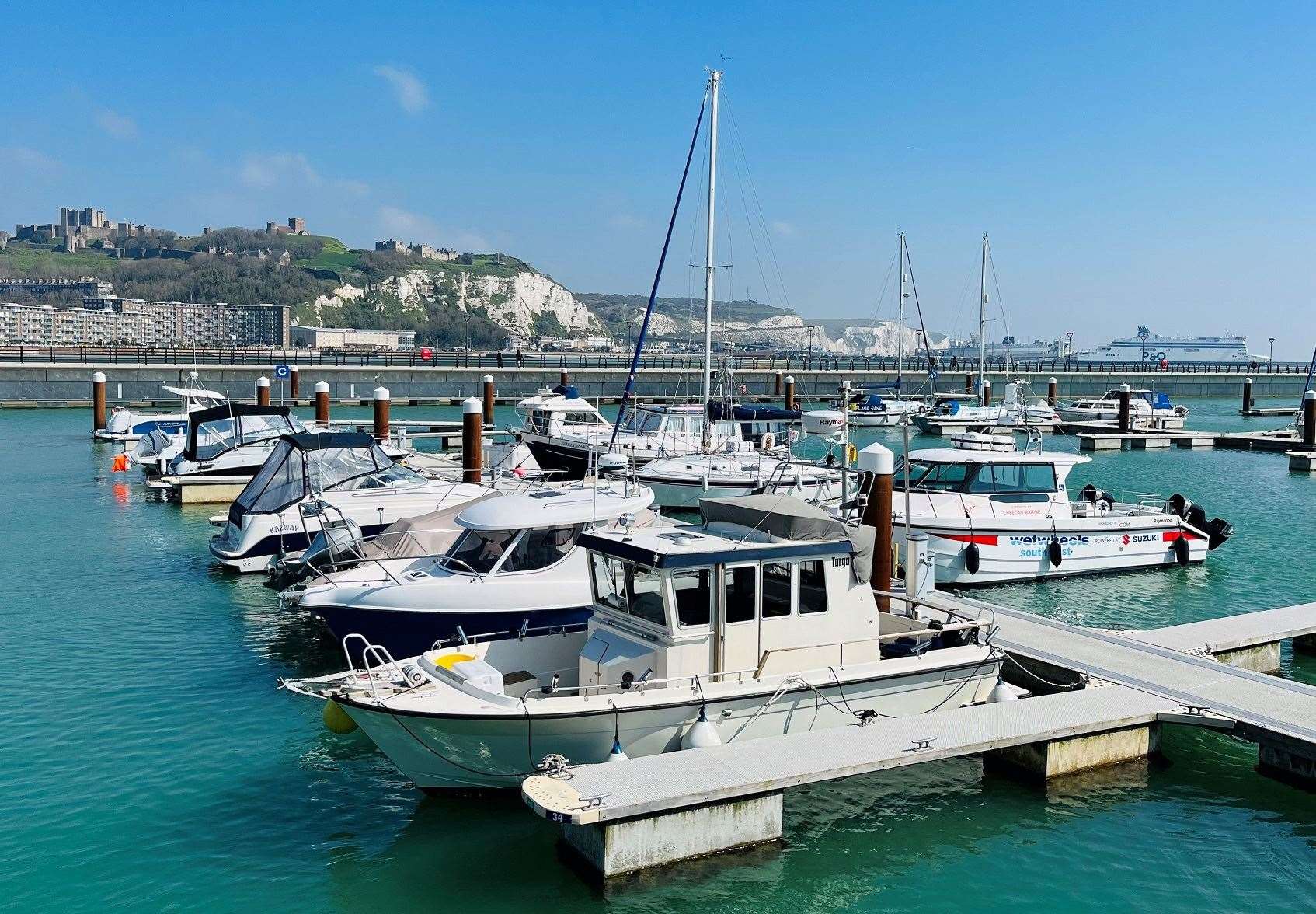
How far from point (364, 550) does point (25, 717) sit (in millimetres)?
5745

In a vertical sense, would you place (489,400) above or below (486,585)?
above

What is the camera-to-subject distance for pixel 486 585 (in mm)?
17000

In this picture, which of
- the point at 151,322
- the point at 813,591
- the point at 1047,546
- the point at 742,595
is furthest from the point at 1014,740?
the point at 151,322

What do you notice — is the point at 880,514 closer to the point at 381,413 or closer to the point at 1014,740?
the point at 1014,740

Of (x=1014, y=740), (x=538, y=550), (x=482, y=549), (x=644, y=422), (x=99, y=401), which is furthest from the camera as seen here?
(x=99, y=401)

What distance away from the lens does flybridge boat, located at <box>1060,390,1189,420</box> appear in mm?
67688

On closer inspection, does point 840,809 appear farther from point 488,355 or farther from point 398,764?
point 488,355

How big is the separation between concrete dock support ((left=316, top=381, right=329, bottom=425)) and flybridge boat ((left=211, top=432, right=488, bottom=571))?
57.6 feet

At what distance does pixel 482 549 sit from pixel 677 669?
5.62 metres

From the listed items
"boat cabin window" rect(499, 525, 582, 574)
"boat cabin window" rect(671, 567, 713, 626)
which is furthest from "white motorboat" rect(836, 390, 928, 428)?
"boat cabin window" rect(671, 567, 713, 626)

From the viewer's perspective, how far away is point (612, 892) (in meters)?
10.9

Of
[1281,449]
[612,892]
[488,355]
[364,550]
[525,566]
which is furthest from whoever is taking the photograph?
[488,355]

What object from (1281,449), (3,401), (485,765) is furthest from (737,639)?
(3,401)

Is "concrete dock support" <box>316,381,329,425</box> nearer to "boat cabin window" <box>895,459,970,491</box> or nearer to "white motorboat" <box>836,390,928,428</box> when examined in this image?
"boat cabin window" <box>895,459,970,491</box>
